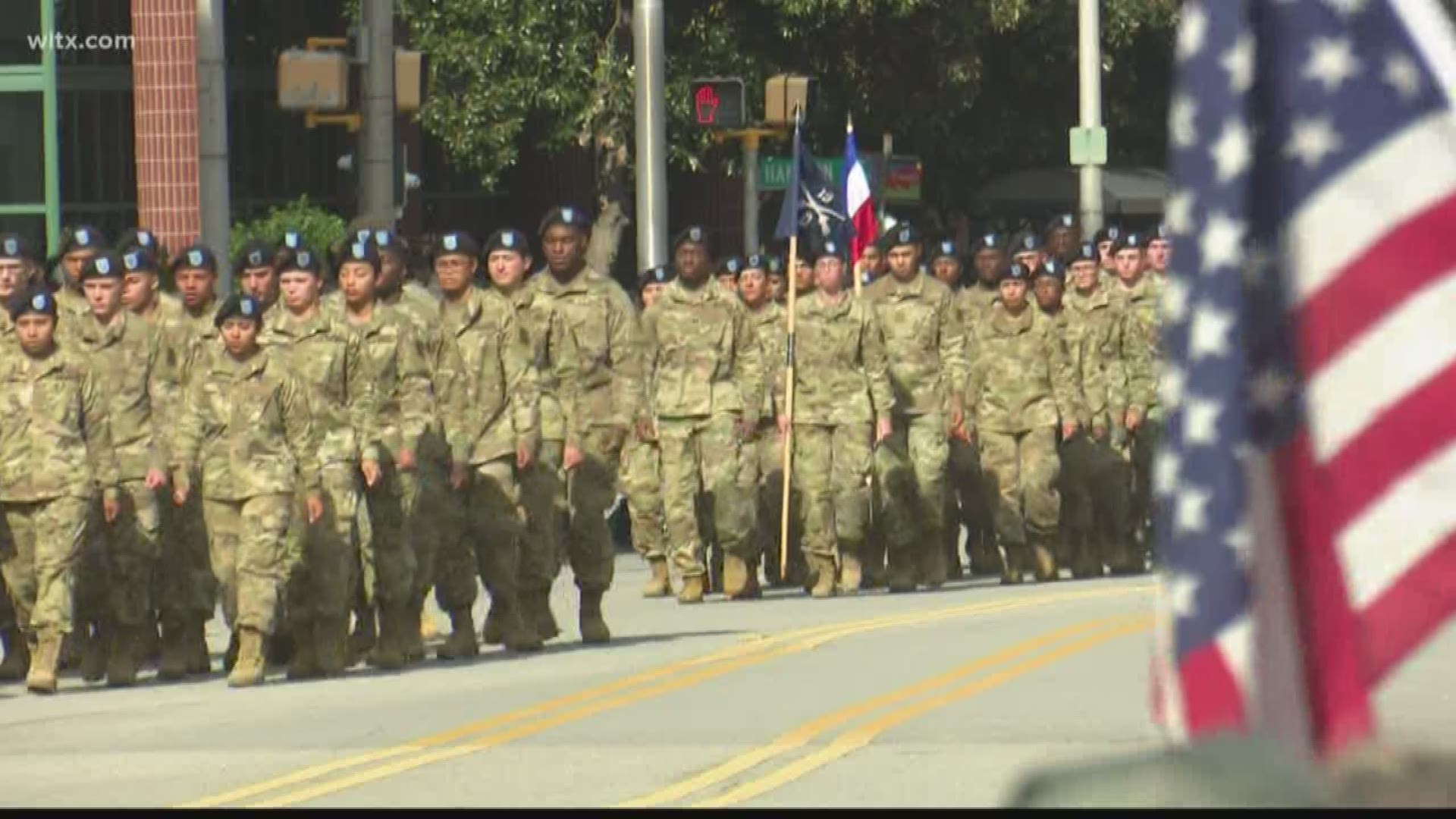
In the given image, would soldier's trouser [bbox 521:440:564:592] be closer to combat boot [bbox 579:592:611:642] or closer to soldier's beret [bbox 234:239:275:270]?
combat boot [bbox 579:592:611:642]

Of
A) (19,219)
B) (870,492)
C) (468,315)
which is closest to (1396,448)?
(468,315)

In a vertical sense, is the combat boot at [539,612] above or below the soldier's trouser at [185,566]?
below

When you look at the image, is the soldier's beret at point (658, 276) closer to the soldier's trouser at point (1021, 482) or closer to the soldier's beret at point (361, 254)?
the soldier's trouser at point (1021, 482)

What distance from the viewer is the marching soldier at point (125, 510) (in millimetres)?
17078

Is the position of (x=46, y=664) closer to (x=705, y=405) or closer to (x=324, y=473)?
(x=324, y=473)

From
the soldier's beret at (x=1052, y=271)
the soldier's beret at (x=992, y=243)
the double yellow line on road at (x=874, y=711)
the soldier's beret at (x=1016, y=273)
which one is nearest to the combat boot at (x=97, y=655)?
the double yellow line on road at (x=874, y=711)

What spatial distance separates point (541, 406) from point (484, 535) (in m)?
0.89

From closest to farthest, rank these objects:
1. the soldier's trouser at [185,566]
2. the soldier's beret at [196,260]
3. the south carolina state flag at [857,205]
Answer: the soldier's trouser at [185,566]
the soldier's beret at [196,260]
the south carolina state flag at [857,205]

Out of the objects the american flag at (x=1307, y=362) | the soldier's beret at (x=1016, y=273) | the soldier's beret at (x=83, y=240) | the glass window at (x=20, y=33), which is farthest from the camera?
the glass window at (x=20, y=33)

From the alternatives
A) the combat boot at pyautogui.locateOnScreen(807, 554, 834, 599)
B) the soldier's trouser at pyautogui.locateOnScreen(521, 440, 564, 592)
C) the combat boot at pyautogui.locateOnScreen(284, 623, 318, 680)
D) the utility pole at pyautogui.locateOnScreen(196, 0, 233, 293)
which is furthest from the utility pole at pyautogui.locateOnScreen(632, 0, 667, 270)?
the combat boot at pyautogui.locateOnScreen(284, 623, 318, 680)

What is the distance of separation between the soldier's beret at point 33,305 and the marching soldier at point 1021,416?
26.7ft

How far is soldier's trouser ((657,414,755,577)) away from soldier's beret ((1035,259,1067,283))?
3.16 m

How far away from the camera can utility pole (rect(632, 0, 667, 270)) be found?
2825cm

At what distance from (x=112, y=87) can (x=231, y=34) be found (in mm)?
2509
